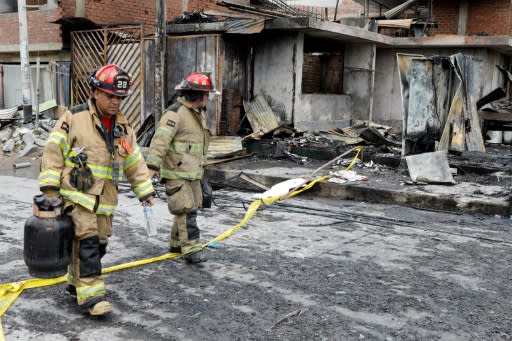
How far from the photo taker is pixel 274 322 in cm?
385

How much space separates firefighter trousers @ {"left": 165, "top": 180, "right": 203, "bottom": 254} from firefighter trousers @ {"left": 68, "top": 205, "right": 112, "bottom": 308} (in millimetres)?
1234

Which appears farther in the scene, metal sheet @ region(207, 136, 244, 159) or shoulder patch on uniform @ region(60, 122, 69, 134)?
metal sheet @ region(207, 136, 244, 159)

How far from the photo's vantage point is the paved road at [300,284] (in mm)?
3736

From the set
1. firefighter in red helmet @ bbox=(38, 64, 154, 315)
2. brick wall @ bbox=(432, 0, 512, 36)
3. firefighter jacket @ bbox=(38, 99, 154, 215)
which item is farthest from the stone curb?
brick wall @ bbox=(432, 0, 512, 36)

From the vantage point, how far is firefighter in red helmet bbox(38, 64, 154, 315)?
3775mm

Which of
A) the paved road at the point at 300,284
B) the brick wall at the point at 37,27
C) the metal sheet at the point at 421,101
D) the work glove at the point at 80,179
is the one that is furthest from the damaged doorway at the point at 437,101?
the brick wall at the point at 37,27

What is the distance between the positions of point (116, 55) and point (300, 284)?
1085 cm

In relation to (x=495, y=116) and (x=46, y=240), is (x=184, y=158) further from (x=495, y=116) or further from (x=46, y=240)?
(x=495, y=116)

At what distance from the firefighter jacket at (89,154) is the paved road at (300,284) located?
0.87 m

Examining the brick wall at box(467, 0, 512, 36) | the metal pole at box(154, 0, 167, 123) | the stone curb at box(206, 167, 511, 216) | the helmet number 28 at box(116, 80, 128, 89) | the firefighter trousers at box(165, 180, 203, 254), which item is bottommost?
the stone curb at box(206, 167, 511, 216)

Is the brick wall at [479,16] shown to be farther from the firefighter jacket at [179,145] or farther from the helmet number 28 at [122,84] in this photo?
the helmet number 28 at [122,84]

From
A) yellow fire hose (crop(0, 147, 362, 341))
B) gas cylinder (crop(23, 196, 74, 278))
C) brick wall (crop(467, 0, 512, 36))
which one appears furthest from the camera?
brick wall (crop(467, 0, 512, 36))

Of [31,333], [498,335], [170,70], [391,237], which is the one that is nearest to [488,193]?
[391,237]

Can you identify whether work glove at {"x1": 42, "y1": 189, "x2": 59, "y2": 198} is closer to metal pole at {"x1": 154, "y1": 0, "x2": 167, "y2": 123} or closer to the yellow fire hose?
the yellow fire hose
